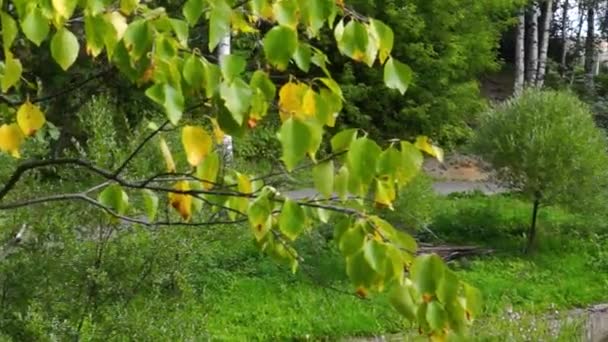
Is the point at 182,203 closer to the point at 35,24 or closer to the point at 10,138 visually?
the point at 10,138

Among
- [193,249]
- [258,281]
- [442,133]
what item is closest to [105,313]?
[193,249]

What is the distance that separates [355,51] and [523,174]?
9.27 meters

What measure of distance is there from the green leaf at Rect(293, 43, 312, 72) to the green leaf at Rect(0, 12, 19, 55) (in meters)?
0.45

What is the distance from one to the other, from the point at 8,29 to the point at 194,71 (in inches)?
12.1

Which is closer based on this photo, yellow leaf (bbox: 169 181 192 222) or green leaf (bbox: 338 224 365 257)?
green leaf (bbox: 338 224 365 257)

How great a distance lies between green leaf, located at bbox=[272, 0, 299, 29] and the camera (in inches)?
63.4

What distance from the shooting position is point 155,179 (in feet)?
7.02

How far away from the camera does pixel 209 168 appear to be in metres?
1.79

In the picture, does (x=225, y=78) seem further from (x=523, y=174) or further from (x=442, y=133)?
(x=442, y=133)

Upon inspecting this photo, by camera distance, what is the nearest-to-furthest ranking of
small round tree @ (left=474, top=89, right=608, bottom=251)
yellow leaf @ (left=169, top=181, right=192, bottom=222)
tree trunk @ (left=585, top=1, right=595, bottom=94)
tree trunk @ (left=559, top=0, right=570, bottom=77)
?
yellow leaf @ (left=169, top=181, right=192, bottom=222) < small round tree @ (left=474, top=89, right=608, bottom=251) < tree trunk @ (left=585, top=1, right=595, bottom=94) < tree trunk @ (left=559, top=0, right=570, bottom=77)

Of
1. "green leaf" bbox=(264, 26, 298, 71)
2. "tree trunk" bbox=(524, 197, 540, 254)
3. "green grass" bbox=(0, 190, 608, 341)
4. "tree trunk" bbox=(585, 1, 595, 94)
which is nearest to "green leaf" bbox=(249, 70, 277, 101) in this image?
"green leaf" bbox=(264, 26, 298, 71)

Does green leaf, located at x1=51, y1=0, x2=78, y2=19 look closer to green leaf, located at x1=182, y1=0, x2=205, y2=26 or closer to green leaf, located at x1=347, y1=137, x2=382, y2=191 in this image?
green leaf, located at x1=182, y1=0, x2=205, y2=26

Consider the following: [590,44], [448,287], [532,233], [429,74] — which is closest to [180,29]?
[448,287]

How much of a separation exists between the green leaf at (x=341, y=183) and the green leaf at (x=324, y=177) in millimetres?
11
